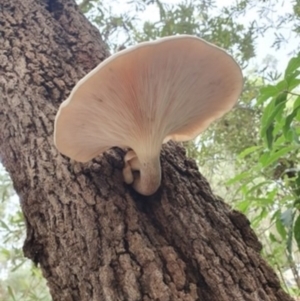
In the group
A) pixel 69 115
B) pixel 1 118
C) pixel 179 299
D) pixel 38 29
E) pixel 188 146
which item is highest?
pixel 38 29

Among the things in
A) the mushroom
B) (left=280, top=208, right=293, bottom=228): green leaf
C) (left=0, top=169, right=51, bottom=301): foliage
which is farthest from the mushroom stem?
(left=0, top=169, right=51, bottom=301): foliage

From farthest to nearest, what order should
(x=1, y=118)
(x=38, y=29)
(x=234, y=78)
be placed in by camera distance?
(x=38, y=29) → (x=1, y=118) → (x=234, y=78)

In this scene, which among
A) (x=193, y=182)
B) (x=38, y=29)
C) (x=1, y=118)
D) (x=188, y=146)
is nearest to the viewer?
(x=193, y=182)

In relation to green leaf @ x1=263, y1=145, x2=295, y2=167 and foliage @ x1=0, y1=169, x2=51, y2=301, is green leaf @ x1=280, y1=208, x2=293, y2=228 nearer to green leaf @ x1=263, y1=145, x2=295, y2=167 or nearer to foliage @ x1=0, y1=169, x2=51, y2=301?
green leaf @ x1=263, y1=145, x2=295, y2=167

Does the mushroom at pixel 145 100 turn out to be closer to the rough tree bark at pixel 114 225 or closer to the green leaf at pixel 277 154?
the rough tree bark at pixel 114 225

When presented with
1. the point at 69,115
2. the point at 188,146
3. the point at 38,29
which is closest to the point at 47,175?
the point at 69,115

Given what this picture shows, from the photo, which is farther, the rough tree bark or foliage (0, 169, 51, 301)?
foliage (0, 169, 51, 301)

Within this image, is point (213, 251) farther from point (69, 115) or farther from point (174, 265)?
point (69, 115)
